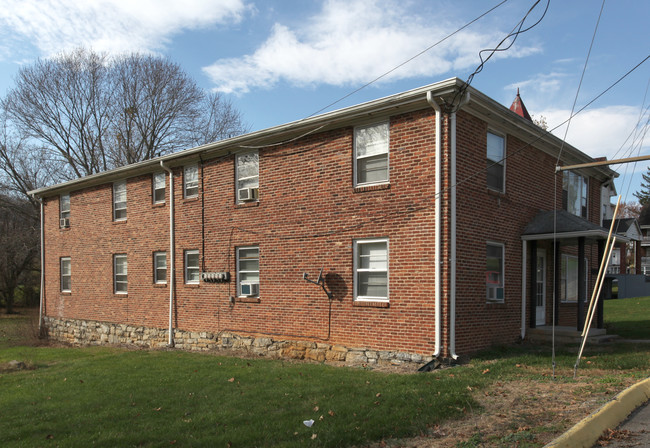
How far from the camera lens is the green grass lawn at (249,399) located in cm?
626

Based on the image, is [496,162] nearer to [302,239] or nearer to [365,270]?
[365,270]

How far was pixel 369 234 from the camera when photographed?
11648mm

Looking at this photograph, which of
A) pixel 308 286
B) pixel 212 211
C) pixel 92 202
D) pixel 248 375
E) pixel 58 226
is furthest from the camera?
pixel 58 226

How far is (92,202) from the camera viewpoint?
20.2 meters

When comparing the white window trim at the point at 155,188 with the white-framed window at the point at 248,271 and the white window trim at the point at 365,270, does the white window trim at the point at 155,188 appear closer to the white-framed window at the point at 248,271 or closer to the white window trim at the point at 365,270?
the white-framed window at the point at 248,271

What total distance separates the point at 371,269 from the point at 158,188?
906cm

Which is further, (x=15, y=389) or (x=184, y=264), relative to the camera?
(x=184, y=264)

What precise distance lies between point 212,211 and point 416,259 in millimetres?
6806

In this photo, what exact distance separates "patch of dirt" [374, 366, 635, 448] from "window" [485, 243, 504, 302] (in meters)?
3.41

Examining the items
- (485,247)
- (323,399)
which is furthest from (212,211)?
(323,399)

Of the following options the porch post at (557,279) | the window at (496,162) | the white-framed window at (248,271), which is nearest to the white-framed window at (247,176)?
the white-framed window at (248,271)

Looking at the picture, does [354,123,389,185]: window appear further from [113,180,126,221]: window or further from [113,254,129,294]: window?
[113,254,129,294]: window

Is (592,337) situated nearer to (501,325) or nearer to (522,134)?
(501,325)

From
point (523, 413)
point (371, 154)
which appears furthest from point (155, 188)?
point (523, 413)
